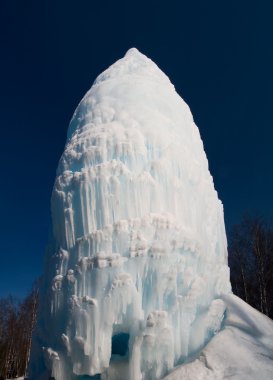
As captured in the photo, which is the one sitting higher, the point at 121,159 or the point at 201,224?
the point at 121,159

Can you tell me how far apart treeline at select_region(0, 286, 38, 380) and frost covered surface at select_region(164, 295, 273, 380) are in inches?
816

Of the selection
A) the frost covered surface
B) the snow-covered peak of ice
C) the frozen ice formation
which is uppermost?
the snow-covered peak of ice

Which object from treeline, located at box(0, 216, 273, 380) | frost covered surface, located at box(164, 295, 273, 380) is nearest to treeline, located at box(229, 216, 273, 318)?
treeline, located at box(0, 216, 273, 380)

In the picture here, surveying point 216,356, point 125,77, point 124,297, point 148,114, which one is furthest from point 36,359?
point 125,77

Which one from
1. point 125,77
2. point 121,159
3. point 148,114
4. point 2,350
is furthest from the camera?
point 2,350

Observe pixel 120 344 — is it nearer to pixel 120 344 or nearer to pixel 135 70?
pixel 120 344

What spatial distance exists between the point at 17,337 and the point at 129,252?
27400 millimetres

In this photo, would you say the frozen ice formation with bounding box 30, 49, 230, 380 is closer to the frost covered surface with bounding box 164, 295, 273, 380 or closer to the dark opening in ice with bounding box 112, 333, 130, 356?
the dark opening in ice with bounding box 112, 333, 130, 356

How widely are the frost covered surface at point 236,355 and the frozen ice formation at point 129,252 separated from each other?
0.20 meters

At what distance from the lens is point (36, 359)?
707 cm

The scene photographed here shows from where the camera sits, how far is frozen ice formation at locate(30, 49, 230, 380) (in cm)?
554

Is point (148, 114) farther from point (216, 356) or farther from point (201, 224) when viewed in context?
point (216, 356)

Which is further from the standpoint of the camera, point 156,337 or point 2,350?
point 2,350

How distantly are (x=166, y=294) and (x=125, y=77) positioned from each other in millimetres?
6188
